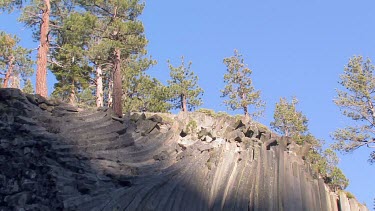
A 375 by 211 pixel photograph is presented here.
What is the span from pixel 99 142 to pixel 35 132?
157 centimetres

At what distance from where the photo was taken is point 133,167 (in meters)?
12.2

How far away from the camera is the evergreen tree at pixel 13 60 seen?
23.6 m

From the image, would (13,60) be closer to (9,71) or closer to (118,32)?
(9,71)

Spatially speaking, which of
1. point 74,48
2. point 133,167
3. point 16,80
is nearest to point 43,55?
point 74,48

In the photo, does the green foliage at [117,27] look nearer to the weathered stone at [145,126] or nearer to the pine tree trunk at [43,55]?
the pine tree trunk at [43,55]

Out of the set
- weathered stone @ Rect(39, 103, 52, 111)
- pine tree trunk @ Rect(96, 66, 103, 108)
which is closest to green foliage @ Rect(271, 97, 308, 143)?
pine tree trunk @ Rect(96, 66, 103, 108)

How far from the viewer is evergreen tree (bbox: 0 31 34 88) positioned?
23562 millimetres

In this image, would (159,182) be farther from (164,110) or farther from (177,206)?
(164,110)

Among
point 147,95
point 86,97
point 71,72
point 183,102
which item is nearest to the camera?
point 71,72

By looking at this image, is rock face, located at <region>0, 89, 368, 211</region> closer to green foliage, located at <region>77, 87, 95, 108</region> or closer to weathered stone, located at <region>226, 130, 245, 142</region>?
weathered stone, located at <region>226, 130, 245, 142</region>

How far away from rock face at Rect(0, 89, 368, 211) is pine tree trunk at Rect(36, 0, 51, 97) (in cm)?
598

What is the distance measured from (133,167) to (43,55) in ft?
33.7

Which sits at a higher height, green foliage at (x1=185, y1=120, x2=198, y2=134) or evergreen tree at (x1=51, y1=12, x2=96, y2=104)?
evergreen tree at (x1=51, y1=12, x2=96, y2=104)

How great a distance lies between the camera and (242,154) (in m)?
13.0
